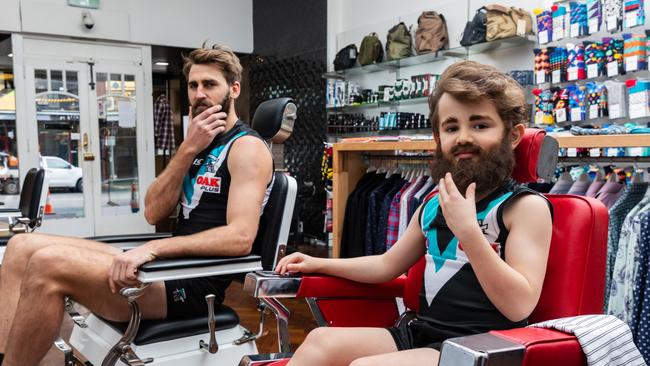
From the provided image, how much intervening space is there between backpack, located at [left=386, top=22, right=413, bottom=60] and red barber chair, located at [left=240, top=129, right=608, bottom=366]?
13.1ft

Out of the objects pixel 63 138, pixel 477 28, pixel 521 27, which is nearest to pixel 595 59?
pixel 521 27

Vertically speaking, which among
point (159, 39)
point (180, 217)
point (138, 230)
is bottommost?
point (138, 230)

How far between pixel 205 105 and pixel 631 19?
2.75 m

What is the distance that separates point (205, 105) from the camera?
77.4 inches

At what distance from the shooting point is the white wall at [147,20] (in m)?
5.81

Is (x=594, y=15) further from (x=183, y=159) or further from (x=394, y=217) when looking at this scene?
A: (x=183, y=159)

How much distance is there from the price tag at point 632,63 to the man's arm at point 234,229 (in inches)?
100

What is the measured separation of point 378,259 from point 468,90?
504mm

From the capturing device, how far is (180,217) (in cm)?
200

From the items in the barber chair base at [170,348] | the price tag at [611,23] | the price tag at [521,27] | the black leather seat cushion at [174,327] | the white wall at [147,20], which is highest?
the white wall at [147,20]

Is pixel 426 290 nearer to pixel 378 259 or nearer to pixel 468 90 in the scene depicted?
pixel 378 259

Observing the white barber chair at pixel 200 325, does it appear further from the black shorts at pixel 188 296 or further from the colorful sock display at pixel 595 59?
the colorful sock display at pixel 595 59

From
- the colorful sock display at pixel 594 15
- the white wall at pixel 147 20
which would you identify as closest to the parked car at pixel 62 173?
the white wall at pixel 147 20

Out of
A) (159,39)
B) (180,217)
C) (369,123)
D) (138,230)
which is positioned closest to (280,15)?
(159,39)
